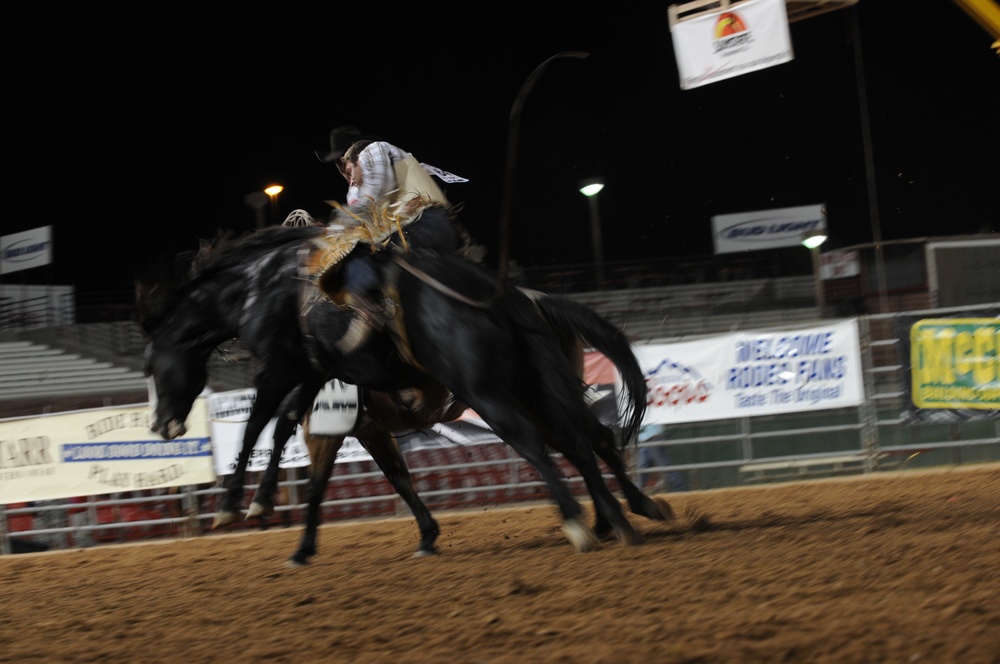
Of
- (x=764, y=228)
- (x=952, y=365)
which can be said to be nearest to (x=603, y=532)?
(x=952, y=365)

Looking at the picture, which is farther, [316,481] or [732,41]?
[732,41]

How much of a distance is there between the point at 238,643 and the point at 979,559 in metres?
3.07

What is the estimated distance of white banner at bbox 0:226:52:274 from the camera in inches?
1166

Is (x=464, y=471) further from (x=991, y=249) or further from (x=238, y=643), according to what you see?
(x=991, y=249)

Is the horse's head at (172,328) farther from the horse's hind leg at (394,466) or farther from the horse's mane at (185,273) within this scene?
the horse's hind leg at (394,466)

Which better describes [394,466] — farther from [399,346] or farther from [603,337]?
[603,337]

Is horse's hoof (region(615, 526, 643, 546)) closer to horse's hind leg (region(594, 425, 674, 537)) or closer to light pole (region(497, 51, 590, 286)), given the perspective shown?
horse's hind leg (region(594, 425, 674, 537))

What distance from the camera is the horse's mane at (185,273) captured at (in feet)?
21.3

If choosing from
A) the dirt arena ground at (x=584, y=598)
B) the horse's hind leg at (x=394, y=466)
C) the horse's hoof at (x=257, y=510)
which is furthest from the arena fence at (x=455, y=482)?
the horse's hoof at (x=257, y=510)

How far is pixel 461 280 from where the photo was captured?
5746 mm

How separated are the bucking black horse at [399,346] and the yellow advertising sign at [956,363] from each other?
209 inches

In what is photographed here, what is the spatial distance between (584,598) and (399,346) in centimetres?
212

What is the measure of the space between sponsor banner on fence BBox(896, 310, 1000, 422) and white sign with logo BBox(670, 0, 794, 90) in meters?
3.92

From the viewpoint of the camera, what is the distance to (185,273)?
6594 millimetres
